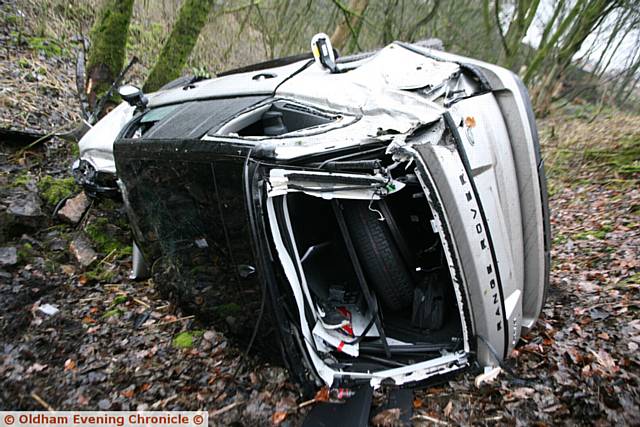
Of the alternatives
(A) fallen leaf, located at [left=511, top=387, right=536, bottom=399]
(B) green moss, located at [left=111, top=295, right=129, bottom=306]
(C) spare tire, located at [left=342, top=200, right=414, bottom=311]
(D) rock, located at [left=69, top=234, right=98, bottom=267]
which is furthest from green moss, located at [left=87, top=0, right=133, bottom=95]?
(A) fallen leaf, located at [left=511, top=387, right=536, bottom=399]

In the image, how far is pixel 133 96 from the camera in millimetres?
3666

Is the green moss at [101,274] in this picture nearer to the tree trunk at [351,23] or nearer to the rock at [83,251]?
the rock at [83,251]

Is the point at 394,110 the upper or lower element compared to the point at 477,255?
upper

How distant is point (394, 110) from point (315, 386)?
1.57 m

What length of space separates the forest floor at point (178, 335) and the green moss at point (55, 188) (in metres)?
0.02

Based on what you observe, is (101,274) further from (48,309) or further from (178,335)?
(178,335)

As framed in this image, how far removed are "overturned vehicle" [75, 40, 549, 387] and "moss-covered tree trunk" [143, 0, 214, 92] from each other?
10.4 ft

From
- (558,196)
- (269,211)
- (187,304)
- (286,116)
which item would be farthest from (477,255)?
(558,196)

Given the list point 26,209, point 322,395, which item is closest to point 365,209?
point 322,395

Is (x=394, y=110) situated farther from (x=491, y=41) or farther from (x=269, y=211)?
(x=491, y=41)

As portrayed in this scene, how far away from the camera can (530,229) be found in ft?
7.59

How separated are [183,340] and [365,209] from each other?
183cm

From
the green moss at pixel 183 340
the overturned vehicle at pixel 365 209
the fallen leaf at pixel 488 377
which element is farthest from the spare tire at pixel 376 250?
the green moss at pixel 183 340

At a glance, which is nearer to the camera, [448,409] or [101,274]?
[448,409]
